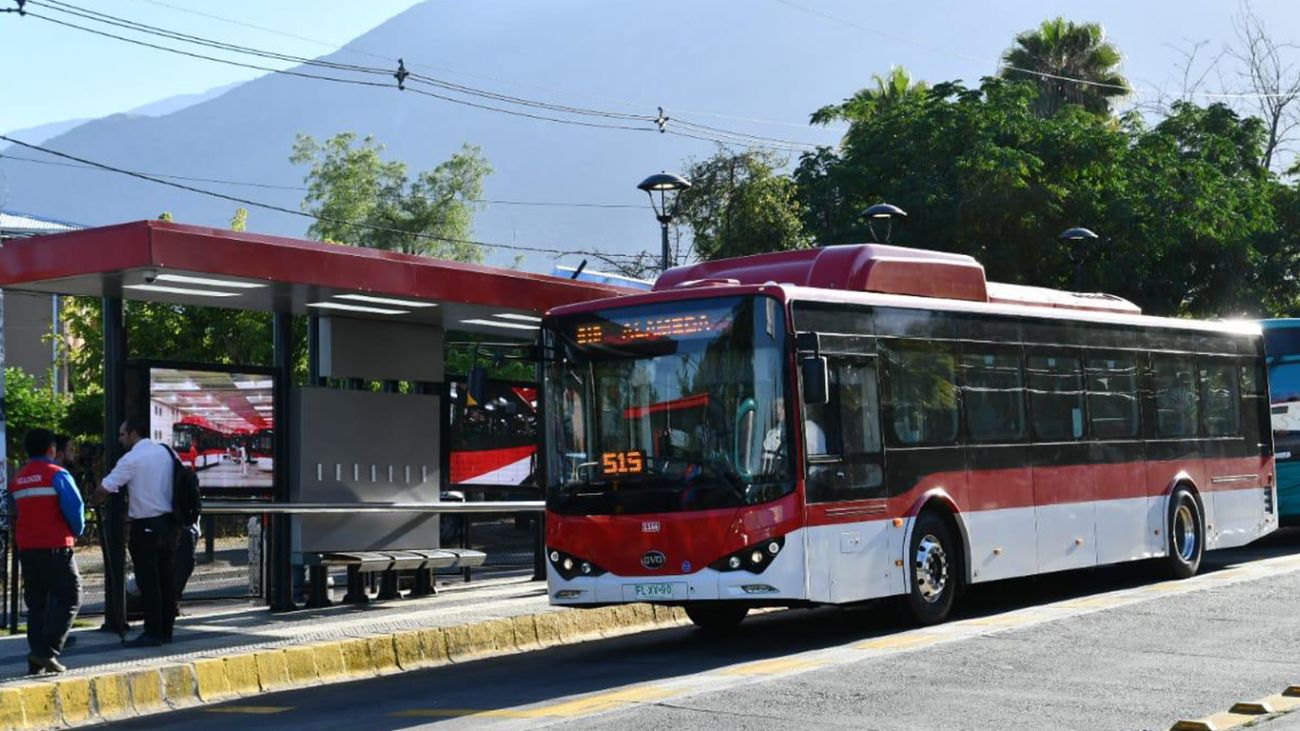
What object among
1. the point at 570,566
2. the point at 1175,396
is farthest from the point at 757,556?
the point at 1175,396

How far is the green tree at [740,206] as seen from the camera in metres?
40.2

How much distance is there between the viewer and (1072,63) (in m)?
52.2

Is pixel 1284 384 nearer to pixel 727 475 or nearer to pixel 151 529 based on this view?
pixel 727 475

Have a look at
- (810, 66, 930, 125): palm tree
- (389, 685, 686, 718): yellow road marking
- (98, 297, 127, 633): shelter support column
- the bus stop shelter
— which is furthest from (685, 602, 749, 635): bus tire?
(810, 66, 930, 125): palm tree

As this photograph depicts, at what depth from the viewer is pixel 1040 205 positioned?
127 ft

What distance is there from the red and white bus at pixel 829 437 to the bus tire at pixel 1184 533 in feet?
2.90

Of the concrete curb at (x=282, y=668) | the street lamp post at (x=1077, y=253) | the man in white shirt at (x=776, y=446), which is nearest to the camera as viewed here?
the concrete curb at (x=282, y=668)

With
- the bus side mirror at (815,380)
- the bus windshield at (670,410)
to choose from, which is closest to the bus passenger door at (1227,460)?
the bus side mirror at (815,380)

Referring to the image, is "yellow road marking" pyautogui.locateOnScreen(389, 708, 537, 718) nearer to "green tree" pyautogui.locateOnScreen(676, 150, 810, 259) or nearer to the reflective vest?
the reflective vest

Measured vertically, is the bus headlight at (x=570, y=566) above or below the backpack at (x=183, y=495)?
below

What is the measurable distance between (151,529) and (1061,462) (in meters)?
8.72

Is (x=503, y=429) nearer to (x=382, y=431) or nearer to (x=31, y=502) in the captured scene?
(x=382, y=431)

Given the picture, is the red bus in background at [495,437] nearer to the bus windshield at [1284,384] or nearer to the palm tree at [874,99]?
the bus windshield at [1284,384]

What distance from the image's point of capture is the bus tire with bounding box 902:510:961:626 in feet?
47.2
